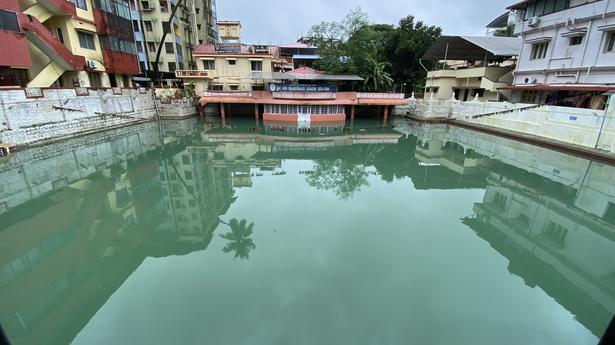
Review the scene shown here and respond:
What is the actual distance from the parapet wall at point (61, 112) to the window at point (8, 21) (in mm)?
3202

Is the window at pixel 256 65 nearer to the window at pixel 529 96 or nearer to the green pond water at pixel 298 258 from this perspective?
the green pond water at pixel 298 258

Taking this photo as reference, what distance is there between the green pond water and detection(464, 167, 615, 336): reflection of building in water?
1.9 inches

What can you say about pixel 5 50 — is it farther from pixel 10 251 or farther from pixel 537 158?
pixel 537 158

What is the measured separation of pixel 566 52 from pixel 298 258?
22464mm

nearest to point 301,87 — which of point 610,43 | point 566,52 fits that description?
point 566,52

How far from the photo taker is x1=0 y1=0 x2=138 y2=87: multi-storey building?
15453 mm

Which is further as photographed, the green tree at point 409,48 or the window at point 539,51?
the green tree at point 409,48

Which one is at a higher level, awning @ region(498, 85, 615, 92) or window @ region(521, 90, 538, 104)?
awning @ region(498, 85, 615, 92)

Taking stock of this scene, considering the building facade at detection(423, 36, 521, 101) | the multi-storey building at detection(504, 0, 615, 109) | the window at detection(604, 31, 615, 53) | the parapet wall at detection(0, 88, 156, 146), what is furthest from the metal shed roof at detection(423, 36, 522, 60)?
the parapet wall at detection(0, 88, 156, 146)

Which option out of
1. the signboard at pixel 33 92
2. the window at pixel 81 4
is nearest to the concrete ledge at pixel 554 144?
the signboard at pixel 33 92

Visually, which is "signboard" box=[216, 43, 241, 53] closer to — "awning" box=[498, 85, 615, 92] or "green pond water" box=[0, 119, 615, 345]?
"green pond water" box=[0, 119, 615, 345]

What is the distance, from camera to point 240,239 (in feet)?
25.3

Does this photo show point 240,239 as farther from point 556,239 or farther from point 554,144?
point 554,144

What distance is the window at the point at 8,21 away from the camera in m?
14.6
